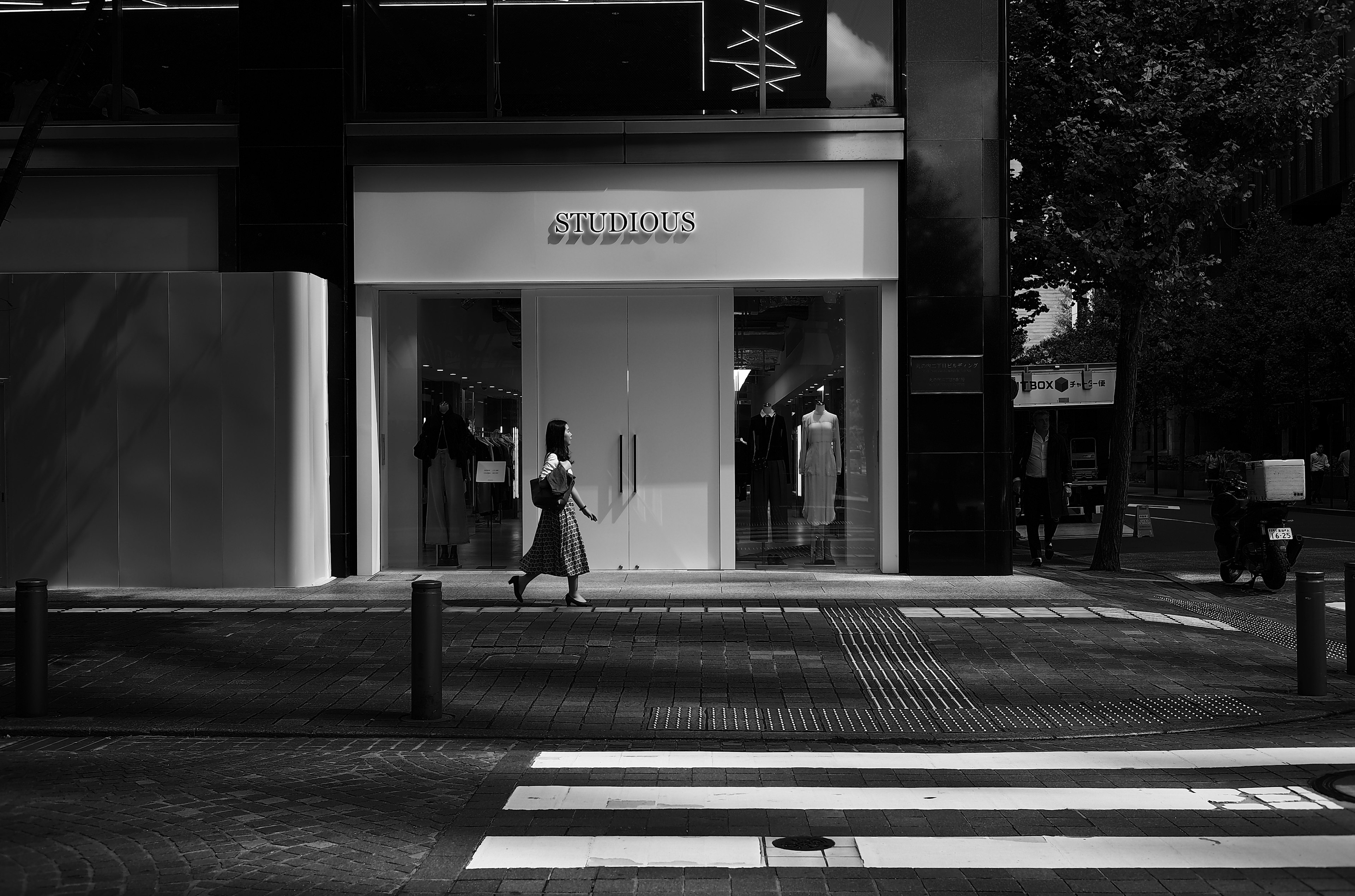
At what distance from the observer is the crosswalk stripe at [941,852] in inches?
191

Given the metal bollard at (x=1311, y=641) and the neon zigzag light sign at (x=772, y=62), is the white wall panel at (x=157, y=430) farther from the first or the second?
the metal bollard at (x=1311, y=641)

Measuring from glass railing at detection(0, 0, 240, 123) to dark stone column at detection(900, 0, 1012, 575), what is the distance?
24.6ft

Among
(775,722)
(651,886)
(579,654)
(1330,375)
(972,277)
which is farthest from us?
(1330,375)

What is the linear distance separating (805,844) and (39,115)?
8.16m

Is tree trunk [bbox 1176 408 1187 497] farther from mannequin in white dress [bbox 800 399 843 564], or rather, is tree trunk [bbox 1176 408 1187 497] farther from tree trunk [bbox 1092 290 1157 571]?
mannequin in white dress [bbox 800 399 843 564]

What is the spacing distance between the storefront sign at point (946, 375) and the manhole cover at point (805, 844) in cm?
966

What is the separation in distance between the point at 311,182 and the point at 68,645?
20.8ft

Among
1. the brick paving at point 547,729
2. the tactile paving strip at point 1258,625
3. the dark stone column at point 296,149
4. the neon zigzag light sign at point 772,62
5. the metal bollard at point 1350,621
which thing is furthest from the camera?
the neon zigzag light sign at point 772,62

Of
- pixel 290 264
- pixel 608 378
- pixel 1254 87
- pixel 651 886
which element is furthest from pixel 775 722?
pixel 1254 87

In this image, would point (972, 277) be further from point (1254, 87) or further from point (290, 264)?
point (290, 264)

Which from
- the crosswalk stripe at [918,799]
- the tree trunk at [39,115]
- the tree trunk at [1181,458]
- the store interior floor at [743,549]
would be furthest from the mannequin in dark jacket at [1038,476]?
the tree trunk at [1181,458]

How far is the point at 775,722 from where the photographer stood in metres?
7.68

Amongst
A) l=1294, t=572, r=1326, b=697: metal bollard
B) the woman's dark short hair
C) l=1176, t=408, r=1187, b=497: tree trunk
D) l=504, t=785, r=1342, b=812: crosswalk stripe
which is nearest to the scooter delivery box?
l=1294, t=572, r=1326, b=697: metal bollard

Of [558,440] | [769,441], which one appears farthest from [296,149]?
[769,441]
